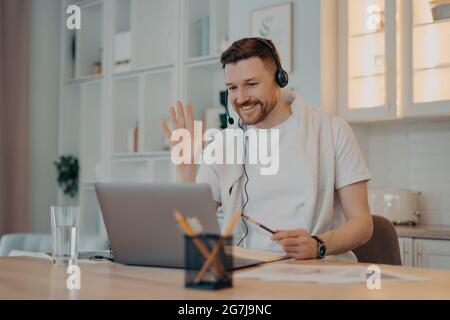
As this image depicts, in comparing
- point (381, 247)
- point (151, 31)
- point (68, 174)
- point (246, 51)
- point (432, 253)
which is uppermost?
point (151, 31)

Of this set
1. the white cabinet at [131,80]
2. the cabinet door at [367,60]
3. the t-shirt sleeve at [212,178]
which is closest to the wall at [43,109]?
the white cabinet at [131,80]

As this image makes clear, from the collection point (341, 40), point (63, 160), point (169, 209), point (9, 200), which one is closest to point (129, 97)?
point (63, 160)

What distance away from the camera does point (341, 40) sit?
11.3 ft

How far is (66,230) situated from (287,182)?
2.37 feet

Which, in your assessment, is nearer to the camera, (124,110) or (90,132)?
(124,110)

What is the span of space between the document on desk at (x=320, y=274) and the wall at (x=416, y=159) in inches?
85.0

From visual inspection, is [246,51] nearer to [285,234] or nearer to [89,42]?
[285,234]

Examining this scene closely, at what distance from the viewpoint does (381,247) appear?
1.81m

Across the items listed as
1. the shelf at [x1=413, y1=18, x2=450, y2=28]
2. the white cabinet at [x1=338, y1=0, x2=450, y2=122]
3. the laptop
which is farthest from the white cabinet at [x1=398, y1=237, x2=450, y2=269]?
the laptop

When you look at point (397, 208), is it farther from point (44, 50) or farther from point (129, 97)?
point (44, 50)

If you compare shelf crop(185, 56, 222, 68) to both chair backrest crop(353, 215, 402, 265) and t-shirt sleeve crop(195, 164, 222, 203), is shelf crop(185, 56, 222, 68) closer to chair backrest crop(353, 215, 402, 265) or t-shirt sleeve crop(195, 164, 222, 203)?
t-shirt sleeve crop(195, 164, 222, 203)

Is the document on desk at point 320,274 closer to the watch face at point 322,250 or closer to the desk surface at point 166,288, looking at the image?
the desk surface at point 166,288

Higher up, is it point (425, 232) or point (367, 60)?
point (367, 60)

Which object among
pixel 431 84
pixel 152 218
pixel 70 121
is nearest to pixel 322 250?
pixel 152 218
